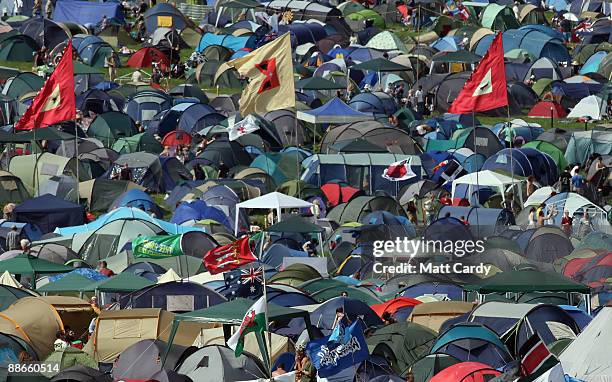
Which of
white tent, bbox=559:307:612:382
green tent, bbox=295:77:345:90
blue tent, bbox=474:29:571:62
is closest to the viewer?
white tent, bbox=559:307:612:382

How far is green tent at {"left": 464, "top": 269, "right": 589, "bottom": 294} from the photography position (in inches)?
1038

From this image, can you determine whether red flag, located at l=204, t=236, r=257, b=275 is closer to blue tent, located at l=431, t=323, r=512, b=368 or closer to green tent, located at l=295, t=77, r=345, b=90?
blue tent, located at l=431, t=323, r=512, b=368

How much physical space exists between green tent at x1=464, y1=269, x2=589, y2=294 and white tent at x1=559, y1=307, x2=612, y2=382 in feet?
12.6

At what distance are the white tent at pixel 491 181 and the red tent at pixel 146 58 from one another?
59.0ft

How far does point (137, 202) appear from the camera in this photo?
37938 mm

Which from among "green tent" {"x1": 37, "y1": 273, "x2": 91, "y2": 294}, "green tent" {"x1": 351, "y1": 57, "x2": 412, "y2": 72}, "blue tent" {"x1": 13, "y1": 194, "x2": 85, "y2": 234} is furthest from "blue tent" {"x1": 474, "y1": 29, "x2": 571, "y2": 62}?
"green tent" {"x1": 37, "y1": 273, "x2": 91, "y2": 294}

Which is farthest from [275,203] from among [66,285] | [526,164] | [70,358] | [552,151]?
[70,358]

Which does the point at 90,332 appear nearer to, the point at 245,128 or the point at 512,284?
the point at 512,284

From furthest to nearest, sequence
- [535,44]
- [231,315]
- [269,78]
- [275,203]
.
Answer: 1. [535,44]
2. [275,203]
3. [269,78]
4. [231,315]

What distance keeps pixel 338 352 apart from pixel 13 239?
13.5 meters

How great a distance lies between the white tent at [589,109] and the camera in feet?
159

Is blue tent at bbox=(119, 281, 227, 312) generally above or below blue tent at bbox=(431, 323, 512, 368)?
below

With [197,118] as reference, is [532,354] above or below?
above

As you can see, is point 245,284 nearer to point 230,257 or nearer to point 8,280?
point 230,257
